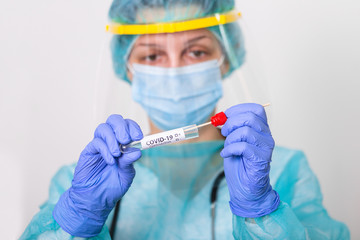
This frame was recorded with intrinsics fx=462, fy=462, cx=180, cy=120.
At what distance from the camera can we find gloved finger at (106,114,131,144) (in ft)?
3.99

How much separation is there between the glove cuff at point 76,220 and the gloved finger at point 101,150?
0.17 metres

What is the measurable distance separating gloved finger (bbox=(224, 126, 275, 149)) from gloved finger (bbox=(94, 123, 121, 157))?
0.97 ft

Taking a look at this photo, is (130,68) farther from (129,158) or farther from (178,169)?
(129,158)

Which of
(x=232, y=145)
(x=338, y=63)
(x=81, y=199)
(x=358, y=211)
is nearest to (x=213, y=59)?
(x=232, y=145)

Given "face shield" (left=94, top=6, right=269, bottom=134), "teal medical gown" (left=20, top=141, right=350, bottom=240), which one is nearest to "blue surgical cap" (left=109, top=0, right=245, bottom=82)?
"face shield" (left=94, top=6, right=269, bottom=134)

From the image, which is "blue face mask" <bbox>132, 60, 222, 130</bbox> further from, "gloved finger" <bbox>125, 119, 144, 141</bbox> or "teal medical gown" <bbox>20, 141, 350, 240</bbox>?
"gloved finger" <bbox>125, 119, 144, 141</bbox>

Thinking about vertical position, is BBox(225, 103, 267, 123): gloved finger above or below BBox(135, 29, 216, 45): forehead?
below

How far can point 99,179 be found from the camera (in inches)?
50.9

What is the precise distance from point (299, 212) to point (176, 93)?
1.98 ft

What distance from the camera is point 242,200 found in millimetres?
1255

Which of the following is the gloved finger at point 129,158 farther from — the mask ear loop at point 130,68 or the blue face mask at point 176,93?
the mask ear loop at point 130,68

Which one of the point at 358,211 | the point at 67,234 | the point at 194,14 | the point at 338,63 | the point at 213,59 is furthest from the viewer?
the point at 358,211

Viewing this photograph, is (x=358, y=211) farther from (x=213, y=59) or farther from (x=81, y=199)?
(x=81, y=199)

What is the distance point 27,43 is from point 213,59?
97 centimetres
